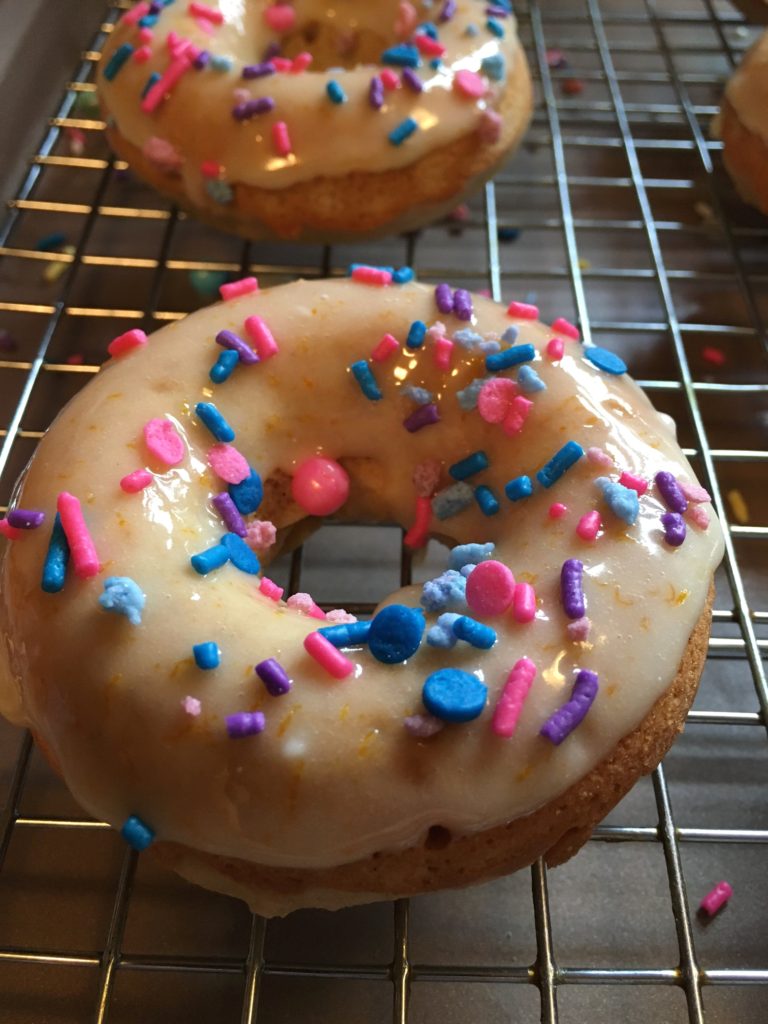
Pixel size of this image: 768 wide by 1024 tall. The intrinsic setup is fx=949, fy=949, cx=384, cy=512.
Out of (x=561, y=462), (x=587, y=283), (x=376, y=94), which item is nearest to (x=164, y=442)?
(x=561, y=462)

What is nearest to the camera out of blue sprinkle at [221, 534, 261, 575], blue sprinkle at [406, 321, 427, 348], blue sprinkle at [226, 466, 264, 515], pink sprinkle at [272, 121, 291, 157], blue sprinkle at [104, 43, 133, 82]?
blue sprinkle at [221, 534, 261, 575]

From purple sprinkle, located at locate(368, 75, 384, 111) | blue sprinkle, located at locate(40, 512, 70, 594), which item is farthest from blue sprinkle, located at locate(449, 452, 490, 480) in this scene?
purple sprinkle, located at locate(368, 75, 384, 111)

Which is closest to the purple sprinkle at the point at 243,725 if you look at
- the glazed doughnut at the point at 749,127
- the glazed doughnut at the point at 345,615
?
the glazed doughnut at the point at 345,615

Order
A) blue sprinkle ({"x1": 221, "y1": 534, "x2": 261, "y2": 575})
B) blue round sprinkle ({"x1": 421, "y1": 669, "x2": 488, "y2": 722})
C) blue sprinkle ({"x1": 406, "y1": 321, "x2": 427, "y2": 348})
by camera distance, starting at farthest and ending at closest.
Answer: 1. blue sprinkle ({"x1": 406, "y1": 321, "x2": 427, "y2": 348})
2. blue sprinkle ({"x1": 221, "y1": 534, "x2": 261, "y2": 575})
3. blue round sprinkle ({"x1": 421, "y1": 669, "x2": 488, "y2": 722})

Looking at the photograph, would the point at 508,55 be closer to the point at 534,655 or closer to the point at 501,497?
the point at 501,497

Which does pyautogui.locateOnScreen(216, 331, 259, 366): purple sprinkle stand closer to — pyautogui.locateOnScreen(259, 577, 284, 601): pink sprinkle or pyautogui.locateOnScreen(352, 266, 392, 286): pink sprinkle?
pyautogui.locateOnScreen(352, 266, 392, 286): pink sprinkle

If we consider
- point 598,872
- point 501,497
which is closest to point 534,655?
point 501,497

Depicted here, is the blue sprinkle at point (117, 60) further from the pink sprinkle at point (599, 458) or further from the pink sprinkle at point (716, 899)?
the pink sprinkle at point (716, 899)
